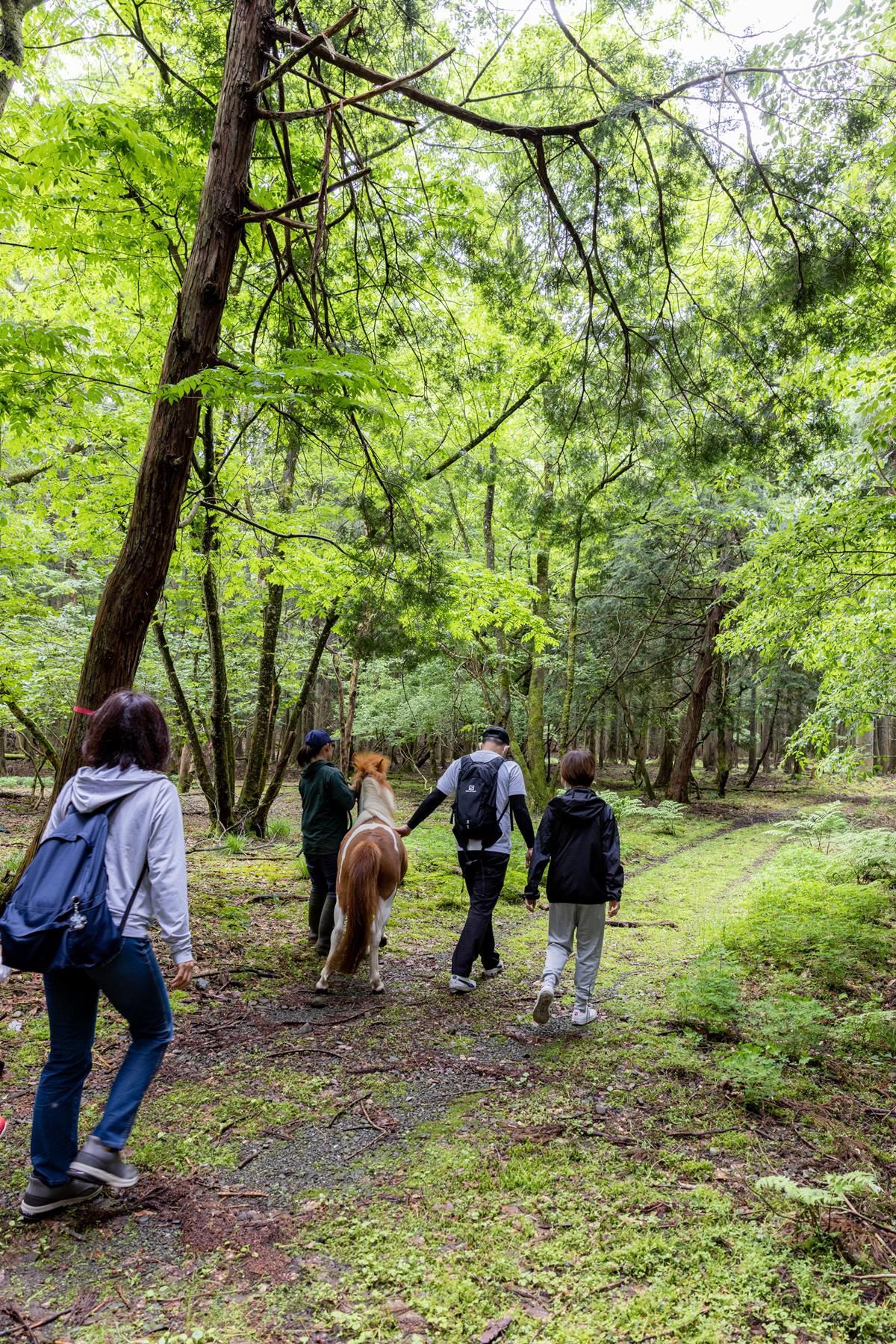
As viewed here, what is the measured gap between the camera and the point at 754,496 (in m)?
12.9

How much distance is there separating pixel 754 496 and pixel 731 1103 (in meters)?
11.6

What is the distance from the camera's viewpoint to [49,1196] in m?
2.60

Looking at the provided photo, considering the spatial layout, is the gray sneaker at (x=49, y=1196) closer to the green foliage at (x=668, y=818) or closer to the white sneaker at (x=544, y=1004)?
the white sneaker at (x=544, y=1004)

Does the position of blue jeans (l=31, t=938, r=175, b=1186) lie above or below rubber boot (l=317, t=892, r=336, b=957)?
above

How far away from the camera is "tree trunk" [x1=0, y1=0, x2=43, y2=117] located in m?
5.56

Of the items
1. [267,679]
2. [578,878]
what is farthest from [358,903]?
[267,679]

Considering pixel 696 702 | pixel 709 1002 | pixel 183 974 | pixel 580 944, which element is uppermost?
pixel 696 702

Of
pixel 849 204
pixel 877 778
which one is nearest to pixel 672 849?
pixel 849 204

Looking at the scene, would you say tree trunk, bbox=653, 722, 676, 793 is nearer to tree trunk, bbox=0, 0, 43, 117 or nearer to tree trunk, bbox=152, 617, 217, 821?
tree trunk, bbox=152, 617, 217, 821

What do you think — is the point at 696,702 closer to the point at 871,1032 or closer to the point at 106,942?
the point at 871,1032

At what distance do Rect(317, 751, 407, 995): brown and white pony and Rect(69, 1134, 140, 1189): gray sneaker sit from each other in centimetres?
219

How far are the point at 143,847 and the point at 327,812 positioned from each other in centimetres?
306

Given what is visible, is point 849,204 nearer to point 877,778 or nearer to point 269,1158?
point 269,1158

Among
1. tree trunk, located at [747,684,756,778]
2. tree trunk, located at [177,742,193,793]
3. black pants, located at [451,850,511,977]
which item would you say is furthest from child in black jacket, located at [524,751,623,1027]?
tree trunk, located at [747,684,756,778]
